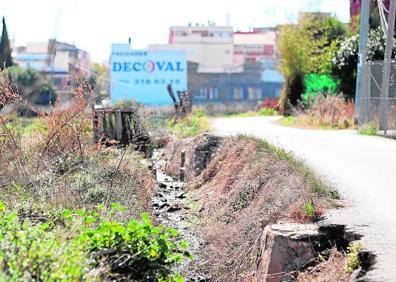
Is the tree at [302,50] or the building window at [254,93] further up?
the tree at [302,50]

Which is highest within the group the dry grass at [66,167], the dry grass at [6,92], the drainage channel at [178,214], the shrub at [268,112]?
the dry grass at [6,92]

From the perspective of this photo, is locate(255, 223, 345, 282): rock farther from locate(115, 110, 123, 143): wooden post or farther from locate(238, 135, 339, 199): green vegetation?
locate(115, 110, 123, 143): wooden post

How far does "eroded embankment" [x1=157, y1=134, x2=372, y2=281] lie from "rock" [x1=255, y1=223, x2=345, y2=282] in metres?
0.04

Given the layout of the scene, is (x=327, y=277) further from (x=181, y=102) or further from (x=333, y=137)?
(x=181, y=102)

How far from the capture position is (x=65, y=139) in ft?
55.9

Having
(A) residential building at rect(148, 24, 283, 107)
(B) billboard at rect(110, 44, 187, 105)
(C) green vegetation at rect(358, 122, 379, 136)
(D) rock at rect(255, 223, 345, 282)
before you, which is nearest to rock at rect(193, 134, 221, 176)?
(C) green vegetation at rect(358, 122, 379, 136)

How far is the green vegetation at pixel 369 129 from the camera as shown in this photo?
2275cm

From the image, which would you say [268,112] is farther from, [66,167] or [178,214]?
[66,167]

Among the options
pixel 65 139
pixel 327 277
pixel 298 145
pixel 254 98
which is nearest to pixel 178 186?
pixel 298 145

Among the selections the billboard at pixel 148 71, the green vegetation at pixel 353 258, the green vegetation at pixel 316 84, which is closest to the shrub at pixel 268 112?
the green vegetation at pixel 316 84

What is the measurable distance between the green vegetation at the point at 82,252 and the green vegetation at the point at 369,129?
14580 mm

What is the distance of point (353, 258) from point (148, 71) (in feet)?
168

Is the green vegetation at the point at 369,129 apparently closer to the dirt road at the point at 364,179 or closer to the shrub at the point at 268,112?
the dirt road at the point at 364,179

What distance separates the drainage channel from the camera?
41.5ft
